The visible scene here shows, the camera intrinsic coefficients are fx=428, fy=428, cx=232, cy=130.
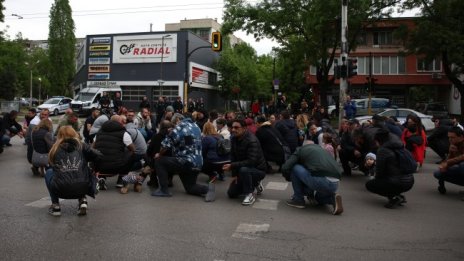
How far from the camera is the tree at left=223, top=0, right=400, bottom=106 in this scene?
2538cm

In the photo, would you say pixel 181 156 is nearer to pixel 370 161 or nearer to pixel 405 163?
pixel 370 161

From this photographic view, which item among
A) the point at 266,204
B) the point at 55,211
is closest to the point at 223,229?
the point at 266,204

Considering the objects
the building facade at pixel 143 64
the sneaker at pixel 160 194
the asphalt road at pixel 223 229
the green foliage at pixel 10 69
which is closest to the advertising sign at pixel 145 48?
the building facade at pixel 143 64

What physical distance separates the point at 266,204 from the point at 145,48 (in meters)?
43.8

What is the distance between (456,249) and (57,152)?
556 cm

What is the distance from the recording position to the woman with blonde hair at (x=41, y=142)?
30.7ft

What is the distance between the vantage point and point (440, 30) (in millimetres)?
26781

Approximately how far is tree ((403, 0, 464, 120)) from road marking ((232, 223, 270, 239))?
81.2ft

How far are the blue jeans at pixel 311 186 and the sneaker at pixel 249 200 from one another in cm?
74

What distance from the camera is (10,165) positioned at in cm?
1125

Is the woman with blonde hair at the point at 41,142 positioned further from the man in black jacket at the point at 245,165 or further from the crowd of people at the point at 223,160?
the man in black jacket at the point at 245,165

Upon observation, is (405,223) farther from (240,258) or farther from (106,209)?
(106,209)

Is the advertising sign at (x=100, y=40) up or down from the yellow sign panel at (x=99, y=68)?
up

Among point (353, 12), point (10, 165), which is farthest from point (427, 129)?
point (10, 165)
